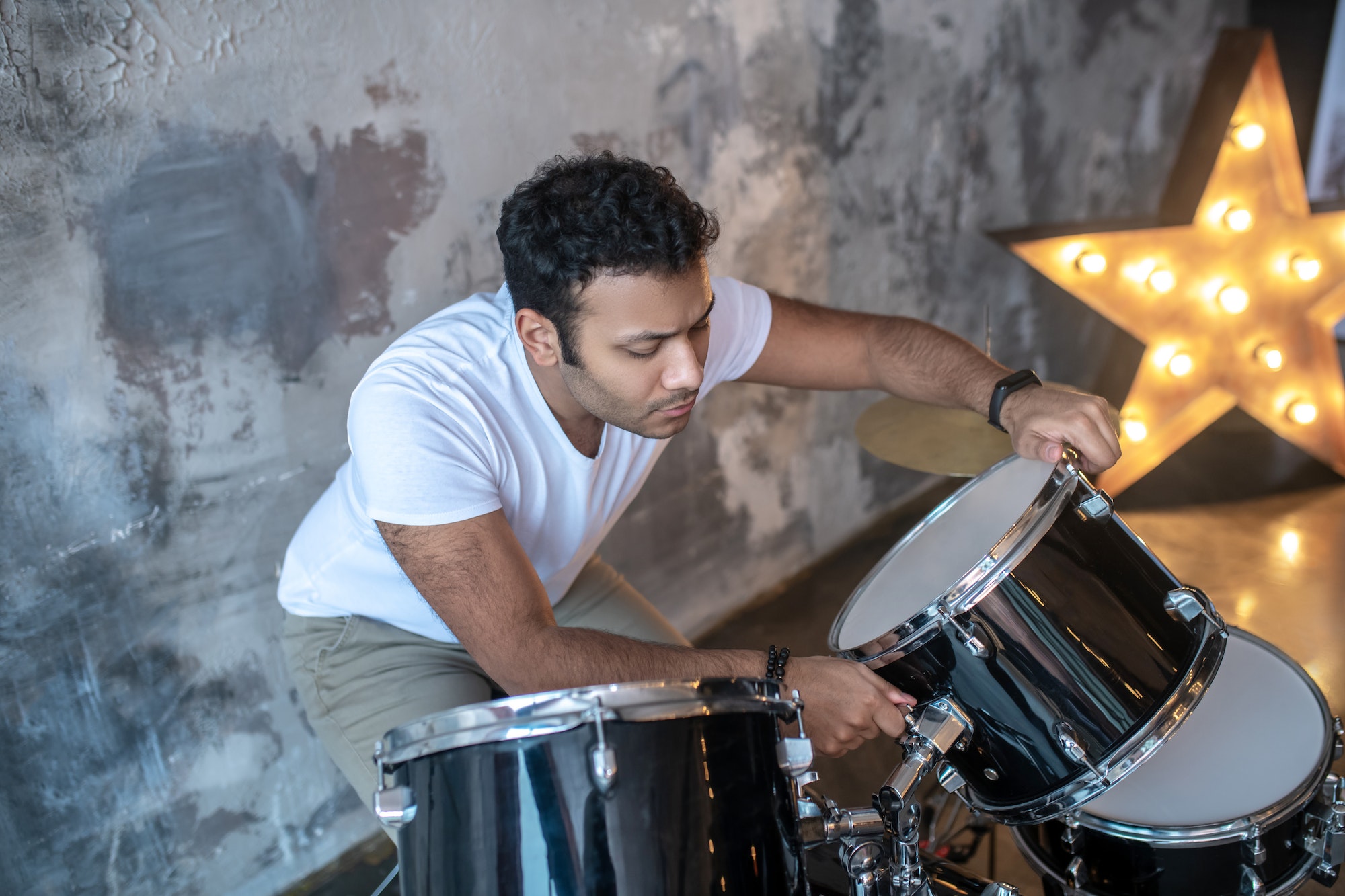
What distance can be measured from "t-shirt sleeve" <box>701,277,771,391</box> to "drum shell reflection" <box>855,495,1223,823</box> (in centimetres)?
75

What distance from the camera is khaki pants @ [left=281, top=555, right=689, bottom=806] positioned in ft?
5.45

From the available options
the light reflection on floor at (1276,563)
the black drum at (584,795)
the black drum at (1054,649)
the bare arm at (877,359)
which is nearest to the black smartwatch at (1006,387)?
the bare arm at (877,359)

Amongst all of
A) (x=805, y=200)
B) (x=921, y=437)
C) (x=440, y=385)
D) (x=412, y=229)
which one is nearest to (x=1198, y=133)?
(x=805, y=200)

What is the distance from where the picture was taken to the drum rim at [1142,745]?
1.32 meters

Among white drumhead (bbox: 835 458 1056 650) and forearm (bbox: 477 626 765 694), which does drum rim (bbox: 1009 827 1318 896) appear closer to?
white drumhead (bbox: 835 458 1056 650)

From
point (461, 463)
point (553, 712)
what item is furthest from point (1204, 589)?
point (553, 712)

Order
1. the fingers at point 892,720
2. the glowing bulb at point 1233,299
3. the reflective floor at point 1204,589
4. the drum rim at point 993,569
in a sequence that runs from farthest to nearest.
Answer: the glowing bulb at point 1233,299
the reflective floor at point 1204,589
the fingers at point 892,720
the drum rim at point 993,569

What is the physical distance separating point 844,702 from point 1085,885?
526 millimetres

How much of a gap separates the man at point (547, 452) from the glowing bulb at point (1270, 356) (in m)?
2.20

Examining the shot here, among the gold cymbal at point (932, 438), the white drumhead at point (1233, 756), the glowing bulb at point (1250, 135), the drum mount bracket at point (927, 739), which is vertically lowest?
the white drumhead at point (1233, 756)

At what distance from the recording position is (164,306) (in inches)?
67.4

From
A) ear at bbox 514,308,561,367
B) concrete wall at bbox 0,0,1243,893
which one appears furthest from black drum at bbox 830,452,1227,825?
concrete wall at bbox 0,0,1243,893

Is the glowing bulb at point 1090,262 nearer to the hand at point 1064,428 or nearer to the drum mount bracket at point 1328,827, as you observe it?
the hand at point 1064,428

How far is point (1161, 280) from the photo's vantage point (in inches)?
131
